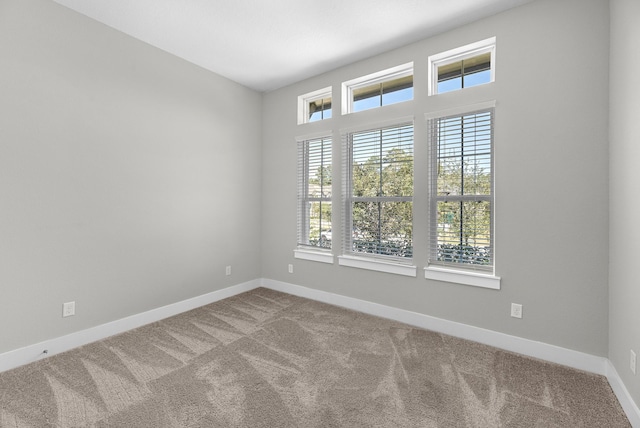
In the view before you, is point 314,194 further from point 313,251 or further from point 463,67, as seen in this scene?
point 463,67

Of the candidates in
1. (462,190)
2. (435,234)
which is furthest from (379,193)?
(462,190)

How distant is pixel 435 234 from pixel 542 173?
1.02 meters

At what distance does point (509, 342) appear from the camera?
2.49m

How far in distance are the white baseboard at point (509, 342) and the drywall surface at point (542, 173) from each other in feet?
0.20

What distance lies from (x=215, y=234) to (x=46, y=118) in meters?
1.95

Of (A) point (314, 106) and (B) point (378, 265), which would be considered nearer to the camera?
(B) point (378, 265)

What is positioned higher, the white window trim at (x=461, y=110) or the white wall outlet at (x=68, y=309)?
the white window trim at (x=461, y=110)

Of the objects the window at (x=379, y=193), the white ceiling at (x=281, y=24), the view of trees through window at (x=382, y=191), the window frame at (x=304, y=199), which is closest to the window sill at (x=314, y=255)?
the window frame at (x=304, y=199)

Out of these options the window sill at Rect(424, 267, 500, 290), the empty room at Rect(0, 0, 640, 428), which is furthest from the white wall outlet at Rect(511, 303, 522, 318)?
the window sill at Rect(424, 267, 500, 290)

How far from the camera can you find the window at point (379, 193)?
3141mm

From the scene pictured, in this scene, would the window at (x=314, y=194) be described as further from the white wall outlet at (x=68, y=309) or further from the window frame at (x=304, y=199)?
the white wall outlet at (x=68, y=309)

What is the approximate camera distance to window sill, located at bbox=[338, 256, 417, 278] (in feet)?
10.0

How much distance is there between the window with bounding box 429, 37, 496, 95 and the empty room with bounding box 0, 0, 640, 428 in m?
0.02

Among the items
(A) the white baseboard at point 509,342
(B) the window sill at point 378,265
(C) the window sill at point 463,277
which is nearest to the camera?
(A) the white baseboard at point 509,342
